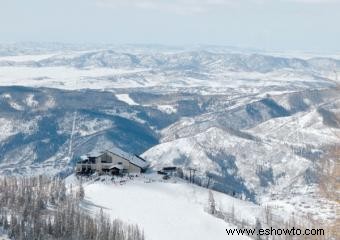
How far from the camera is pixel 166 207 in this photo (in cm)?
10125

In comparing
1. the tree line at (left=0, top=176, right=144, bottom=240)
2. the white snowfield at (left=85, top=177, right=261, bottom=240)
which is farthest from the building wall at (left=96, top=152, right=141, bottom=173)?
the tree line at (left=0, top=176, right=144, bottom=240)

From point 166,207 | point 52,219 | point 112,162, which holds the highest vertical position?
point 52,219

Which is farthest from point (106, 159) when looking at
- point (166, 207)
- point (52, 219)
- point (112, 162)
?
point (52, 219)

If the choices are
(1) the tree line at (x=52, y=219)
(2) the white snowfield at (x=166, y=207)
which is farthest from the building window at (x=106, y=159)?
(1) the tree line at (x=52, y=219)

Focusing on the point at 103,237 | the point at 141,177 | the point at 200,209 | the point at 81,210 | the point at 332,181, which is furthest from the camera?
the point at 141,177

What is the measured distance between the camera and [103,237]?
7712cm

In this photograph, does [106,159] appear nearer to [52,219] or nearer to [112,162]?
[112,162]

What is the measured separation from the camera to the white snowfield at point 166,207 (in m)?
89.6

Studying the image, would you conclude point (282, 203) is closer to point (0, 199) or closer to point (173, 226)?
point (173, 226)

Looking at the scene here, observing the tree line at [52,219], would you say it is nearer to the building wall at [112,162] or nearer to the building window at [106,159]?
the building wall at [112,162]

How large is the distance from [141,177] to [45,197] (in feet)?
98.1

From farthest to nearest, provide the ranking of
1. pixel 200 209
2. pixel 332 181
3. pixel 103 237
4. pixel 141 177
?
pixel 141 177 < pixel 200 209 < pixel 103 237 < pixel 332 181

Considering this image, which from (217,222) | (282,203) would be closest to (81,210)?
(217,222)

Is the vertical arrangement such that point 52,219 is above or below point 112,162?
above
